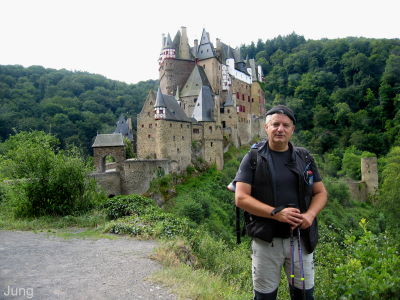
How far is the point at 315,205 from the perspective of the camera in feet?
13.9

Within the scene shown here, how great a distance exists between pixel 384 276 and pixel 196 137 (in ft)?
95.3

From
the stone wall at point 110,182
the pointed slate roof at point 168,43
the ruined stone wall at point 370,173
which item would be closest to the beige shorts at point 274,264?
the stone wall at point 110,182

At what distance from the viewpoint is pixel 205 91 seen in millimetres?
35062

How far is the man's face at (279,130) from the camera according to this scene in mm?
4199

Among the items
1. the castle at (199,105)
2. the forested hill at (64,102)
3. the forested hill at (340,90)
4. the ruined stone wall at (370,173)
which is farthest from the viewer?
the forested hill at (340,90)

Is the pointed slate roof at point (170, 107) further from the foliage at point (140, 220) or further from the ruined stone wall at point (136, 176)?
the foliage at point (140, 220)

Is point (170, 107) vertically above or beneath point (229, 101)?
beneath

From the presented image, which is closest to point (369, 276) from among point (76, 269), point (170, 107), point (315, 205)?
point (315, 205)

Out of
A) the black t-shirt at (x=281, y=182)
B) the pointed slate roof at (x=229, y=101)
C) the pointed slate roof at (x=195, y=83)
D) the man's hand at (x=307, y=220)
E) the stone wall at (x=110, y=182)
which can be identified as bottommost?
the stone wall at (x=110, y=182)

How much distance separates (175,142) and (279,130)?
2652 centimetres

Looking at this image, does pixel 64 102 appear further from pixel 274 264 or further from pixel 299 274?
pixel 299 274

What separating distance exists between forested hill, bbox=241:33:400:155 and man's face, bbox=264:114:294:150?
65.7 m

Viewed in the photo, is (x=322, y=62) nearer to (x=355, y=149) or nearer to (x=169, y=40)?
(x=355, y=149)

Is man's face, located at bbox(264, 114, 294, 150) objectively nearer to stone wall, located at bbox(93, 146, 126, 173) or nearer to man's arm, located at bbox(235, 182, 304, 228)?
man's arm, located at bbox(235, 182, 304, 228)
